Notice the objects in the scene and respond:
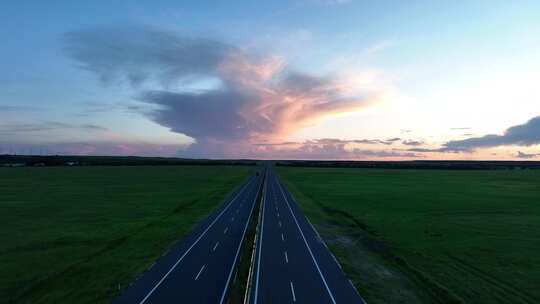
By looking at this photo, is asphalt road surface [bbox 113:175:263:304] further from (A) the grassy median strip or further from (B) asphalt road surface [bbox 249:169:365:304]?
(B) asphalt road surface [bbox 249:169:365:304]

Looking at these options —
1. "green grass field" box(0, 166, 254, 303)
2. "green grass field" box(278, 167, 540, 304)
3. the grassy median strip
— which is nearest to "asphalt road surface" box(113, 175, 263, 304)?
the grassy median strip

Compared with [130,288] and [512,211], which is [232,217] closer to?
[130,288]

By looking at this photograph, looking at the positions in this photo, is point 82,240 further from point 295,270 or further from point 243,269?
point 295,270

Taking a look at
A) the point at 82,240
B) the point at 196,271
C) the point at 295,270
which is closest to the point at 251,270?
the point at 295,270

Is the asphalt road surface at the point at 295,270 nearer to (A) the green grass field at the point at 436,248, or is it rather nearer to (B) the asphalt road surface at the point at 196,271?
(A) the green grass field at the point at 436,248

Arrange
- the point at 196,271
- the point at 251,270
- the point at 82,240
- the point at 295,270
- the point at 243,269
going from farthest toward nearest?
the point at 82,240
the point at 295,270
the point at 243,269
the point at 196,271
the point at 251,270

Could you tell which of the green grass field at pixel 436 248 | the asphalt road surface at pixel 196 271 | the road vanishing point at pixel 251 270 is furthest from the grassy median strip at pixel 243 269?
the green grass field at pixel 436 248

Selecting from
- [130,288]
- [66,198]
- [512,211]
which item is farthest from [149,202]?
[512,211]
